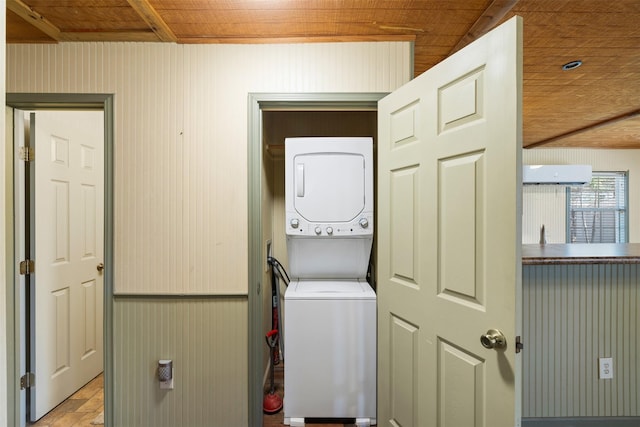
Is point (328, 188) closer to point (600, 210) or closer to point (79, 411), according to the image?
point (79, 411)

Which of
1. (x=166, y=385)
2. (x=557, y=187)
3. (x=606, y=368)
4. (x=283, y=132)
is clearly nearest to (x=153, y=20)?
(x=283, y=132)

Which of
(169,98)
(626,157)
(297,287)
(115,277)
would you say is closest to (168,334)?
(115,277)

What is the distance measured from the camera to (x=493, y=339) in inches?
42.9

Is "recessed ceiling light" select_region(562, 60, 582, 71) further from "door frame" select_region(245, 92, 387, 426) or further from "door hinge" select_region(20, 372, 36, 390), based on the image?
"door hinge" select_region(20, 372, 36, 390)

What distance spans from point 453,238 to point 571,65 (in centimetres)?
191

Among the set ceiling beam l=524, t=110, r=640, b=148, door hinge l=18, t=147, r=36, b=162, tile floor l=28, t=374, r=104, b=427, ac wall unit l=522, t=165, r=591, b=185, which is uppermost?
ceiling beam l=524, t=110, r=640, b=148

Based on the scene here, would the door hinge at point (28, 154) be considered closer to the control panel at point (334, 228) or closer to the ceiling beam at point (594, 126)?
the control panel at point (334, 228)

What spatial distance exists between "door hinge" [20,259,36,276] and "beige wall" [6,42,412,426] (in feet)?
2.17

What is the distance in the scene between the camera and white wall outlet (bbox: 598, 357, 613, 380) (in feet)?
6.15

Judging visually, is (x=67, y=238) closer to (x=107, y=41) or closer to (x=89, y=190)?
(x=89, y=190)

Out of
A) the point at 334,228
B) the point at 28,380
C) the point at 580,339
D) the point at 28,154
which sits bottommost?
the point at 28,380

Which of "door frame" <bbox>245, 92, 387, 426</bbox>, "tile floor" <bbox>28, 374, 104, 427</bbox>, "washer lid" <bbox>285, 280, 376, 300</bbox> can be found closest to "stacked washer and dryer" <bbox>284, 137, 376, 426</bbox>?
"washer lid" <bbox>285, 280, 376, 300</bbox>

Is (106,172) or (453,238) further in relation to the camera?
(106,172)

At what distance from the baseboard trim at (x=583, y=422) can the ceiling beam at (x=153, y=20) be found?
2976 mm
